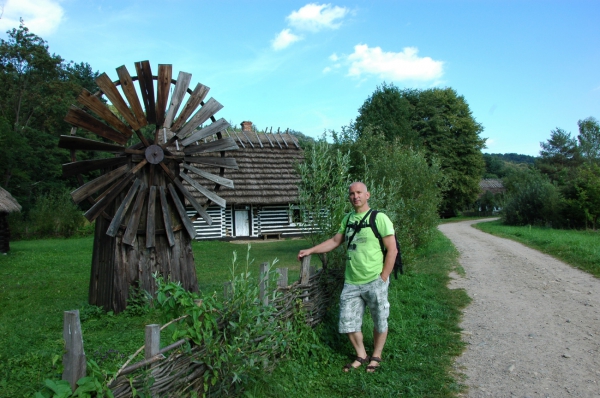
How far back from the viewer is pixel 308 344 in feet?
16.4

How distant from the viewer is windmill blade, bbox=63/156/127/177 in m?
7.55

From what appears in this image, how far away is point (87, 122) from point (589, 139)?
187ft

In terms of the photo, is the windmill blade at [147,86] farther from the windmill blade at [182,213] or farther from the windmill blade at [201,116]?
the windmill blade at [182,213]

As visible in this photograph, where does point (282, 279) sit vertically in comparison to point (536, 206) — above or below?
below

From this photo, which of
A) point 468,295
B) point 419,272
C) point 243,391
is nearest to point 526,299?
point 468,295

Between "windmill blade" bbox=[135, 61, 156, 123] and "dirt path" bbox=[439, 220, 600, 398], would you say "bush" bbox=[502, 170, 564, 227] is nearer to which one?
"dirt path" bbox=[439, 220, 600, 398]

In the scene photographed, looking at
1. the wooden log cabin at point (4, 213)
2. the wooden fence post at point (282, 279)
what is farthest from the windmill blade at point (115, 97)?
the wooden log cabin at point (4, 213)

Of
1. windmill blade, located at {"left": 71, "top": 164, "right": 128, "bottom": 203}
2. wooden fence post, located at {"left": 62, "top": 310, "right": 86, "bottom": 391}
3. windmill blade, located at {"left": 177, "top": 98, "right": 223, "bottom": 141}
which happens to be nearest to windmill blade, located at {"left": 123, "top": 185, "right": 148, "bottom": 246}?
windmill blade, located at {"left": 71, "top": 164, "right": 128, "bottom": 203}

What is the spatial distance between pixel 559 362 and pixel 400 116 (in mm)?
27943

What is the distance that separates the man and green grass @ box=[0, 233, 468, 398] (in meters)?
0.30

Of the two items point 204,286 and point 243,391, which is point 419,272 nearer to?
point 204,286

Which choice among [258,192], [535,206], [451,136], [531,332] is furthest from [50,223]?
[451,136]

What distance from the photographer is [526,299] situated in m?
7.93

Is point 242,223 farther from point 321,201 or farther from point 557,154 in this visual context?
point 557,154
